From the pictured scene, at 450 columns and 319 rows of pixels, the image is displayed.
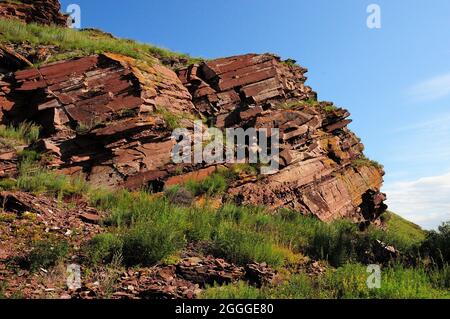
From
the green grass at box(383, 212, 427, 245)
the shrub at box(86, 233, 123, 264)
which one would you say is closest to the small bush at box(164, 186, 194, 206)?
the shrub at box(86, 233, 123, 264)

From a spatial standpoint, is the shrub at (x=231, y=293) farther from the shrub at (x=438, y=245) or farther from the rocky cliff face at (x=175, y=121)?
the rocky cliff face at (x=175, y=121)

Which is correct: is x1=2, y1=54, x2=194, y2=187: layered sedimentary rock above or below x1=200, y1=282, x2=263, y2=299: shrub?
above

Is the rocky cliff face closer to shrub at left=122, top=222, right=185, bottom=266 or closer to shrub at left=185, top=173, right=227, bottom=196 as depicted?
shrub at left=185, top=173, right=227, bottom=196

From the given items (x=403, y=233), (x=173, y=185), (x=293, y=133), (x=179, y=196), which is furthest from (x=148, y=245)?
(x=403, y=233)

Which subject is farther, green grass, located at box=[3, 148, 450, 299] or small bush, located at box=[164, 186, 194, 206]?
small bush, located at box=[164, 186, 194, 206]

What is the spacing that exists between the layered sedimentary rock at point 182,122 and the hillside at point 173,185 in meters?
0.06

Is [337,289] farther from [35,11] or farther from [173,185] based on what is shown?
[35,11]

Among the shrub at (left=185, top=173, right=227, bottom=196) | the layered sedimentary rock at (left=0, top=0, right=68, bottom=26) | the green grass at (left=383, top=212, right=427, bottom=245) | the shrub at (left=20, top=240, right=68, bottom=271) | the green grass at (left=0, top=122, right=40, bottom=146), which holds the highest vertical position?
the layered sedimentary rock at (left=0, top=0, right=68, bottom=26)

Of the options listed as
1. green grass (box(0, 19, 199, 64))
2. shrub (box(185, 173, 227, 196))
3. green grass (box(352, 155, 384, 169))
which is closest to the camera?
shrub (box(185, 173, 227, 196))

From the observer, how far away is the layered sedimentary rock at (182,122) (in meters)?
14.6

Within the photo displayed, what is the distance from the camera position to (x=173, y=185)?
1419 centimetres

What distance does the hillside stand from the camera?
7.29m

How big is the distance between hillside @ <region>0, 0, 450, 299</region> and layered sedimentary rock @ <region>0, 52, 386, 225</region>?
0.06 m

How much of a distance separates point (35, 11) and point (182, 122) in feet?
43.9
